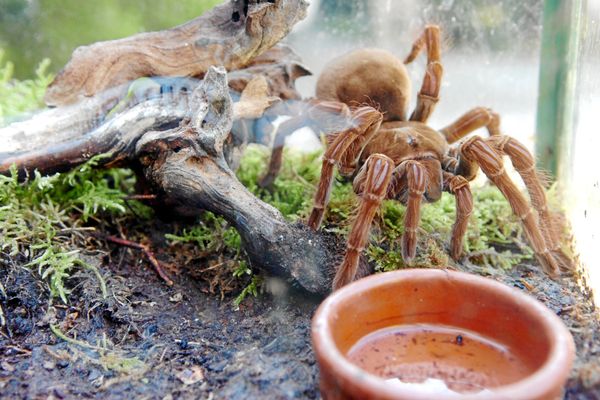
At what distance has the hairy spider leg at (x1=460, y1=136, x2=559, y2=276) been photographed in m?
2.02

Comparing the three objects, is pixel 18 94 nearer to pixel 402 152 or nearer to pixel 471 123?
pixel 402 152

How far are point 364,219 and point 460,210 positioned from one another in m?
0.40

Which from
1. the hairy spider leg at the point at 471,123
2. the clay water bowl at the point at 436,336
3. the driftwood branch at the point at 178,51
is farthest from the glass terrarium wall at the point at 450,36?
the clay water bowl at the point at 436,336

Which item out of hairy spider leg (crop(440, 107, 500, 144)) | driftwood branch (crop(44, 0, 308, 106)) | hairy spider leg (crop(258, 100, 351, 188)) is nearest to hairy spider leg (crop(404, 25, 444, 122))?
hairy spider leg (crop(440, 107, 500, 144))

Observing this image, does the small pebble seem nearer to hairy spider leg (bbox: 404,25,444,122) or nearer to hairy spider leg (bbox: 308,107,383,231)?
hairy spider leg (bbox: 308,107,383,231)

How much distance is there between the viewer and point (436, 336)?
1563 millimetres

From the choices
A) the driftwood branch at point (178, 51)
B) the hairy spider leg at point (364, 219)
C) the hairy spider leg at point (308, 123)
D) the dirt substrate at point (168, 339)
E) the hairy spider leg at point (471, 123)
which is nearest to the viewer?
the dirt substrate at point (168, 339)

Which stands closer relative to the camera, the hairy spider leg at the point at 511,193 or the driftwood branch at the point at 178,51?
the hairy spider leg at the point at 511,193

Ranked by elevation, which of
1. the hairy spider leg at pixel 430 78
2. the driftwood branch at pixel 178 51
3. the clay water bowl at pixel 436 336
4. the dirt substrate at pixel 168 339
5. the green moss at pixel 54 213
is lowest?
the dirt substrate at pixel 168 339

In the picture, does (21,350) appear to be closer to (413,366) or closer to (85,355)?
(85,355)

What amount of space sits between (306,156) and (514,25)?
1.30 meters

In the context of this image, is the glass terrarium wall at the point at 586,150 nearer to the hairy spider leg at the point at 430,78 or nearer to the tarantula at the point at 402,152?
the tarantula at the point at 402,152

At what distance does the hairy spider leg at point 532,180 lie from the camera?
2111 mm

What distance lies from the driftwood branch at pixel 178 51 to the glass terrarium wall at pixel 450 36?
67 cm
